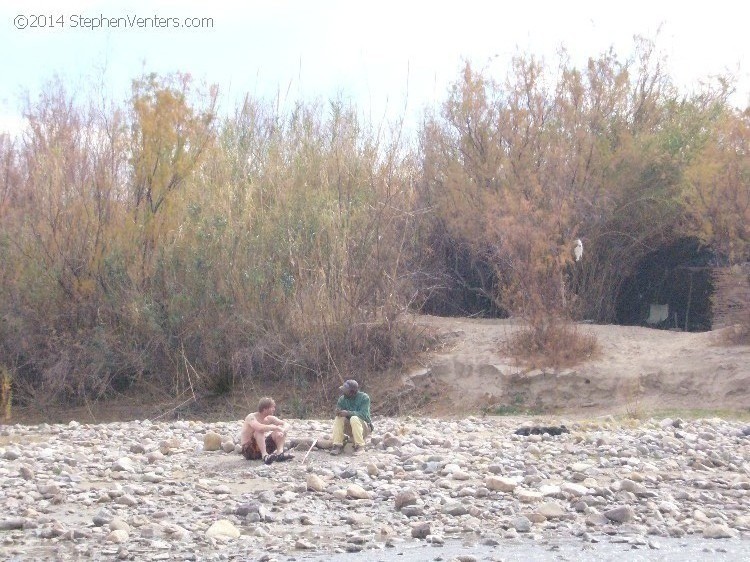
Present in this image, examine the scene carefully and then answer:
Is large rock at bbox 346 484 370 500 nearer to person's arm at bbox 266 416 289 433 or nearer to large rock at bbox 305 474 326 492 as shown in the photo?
large rock at bbox 305 474 326 492

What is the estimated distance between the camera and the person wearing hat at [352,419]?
1153cm

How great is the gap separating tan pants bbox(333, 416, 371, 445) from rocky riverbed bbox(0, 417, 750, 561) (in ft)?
0.67

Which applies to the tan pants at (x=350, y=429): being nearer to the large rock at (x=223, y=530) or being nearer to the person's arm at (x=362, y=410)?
the person's arm at (x=362, y=410)

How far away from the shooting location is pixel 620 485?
10188 millimetres

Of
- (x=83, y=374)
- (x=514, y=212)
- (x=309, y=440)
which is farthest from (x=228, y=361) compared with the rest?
(x=309, y=440)

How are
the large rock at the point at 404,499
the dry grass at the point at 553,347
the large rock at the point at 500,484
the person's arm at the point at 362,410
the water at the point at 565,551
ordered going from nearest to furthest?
1. the water at the point at 565,551
2. the large rock at the point at 404,499
3. the large rock at the point at 500,484
4. the person's arm at the point at 362,410
5. the dry grass at the point at 553,347

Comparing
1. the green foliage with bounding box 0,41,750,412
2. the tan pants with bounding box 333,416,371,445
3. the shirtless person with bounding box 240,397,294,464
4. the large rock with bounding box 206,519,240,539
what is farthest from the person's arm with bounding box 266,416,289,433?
Answer: the green foliage with bounding box 0,41,750,412

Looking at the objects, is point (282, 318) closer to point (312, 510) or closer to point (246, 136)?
point (246, 136)

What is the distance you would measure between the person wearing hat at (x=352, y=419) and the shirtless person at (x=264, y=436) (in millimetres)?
614

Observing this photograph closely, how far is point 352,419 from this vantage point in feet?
37.9

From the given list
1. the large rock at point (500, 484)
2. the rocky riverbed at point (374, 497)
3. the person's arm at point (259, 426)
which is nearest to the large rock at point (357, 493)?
the rocky riverbed at point (374, 497)

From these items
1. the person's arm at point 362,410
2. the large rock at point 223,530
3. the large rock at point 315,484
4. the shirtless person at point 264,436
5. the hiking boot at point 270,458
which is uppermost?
the person's arm at point 362,410

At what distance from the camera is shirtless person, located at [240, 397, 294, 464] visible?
11188 mm

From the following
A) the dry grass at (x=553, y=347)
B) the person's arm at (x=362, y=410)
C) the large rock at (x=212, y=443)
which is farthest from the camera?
the dry grass at (x=553, y=347)
